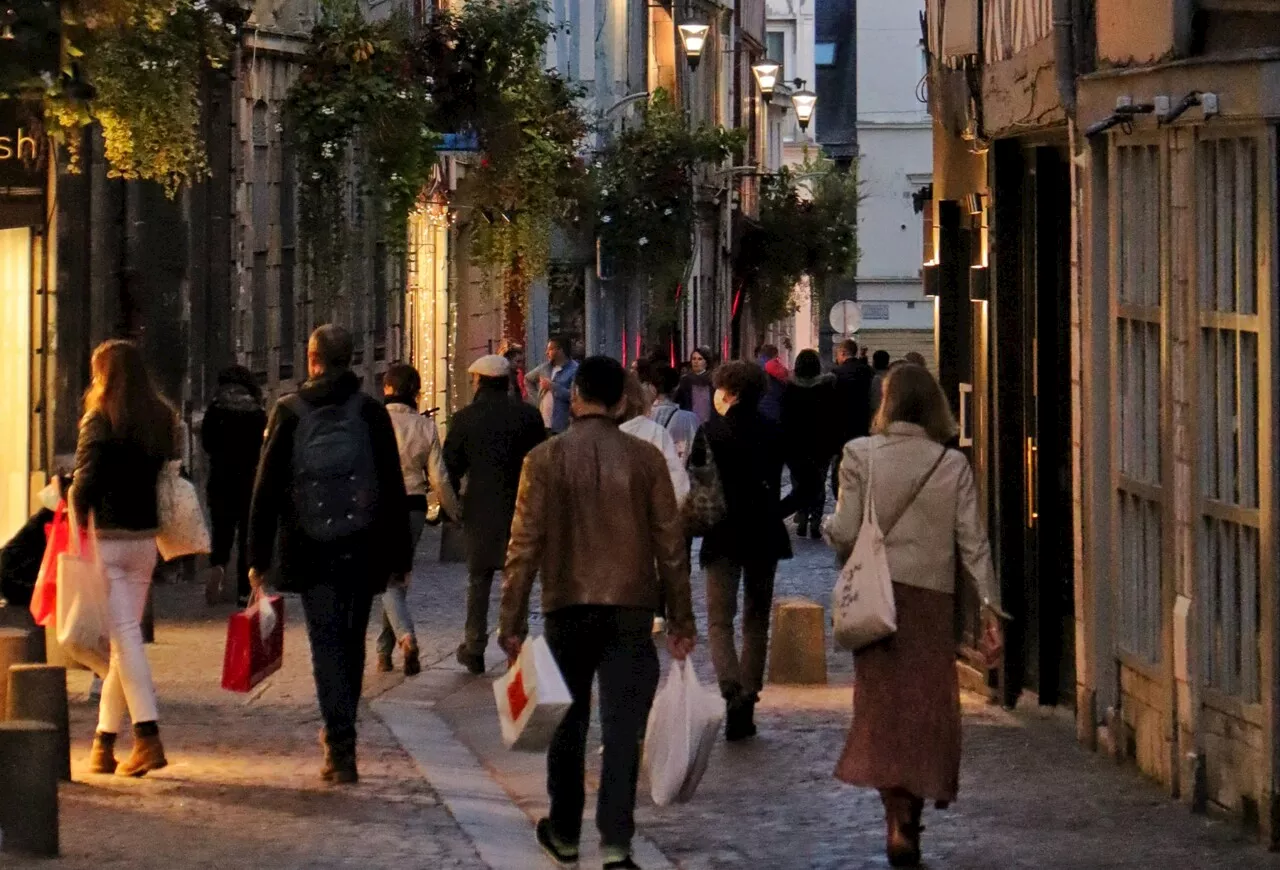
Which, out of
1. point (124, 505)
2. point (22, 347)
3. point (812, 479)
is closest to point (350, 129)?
point (22, 347)

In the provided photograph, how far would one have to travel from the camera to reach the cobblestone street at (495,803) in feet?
30.6

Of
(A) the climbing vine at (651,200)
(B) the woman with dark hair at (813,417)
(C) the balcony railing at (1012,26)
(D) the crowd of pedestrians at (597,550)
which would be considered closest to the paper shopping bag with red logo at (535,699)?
(D) the crowd of pedestrians at (597,550)

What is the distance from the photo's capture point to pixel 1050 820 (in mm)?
10367

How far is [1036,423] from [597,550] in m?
5.26

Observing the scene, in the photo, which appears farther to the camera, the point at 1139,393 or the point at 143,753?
the point at 1139,393

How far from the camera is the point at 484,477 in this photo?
49.3ft

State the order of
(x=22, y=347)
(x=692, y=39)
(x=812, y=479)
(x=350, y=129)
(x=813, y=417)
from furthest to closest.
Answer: (x=692, y=39) → (x=813, y=417) → (x=350, y=129) → (x=812, y=479) → (x=22, y=347)

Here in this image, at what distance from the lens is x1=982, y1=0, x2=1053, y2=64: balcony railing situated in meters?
13.2

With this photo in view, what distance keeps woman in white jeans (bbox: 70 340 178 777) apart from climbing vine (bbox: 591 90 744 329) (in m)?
27.3

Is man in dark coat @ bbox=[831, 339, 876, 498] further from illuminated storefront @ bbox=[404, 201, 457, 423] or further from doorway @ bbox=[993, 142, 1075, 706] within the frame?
doorway @ bbox=[993, 142, 1075, 706]

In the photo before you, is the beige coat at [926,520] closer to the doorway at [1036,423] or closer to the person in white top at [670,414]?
the doorway at [1036,423]

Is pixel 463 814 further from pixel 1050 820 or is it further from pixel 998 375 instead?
pixel 998 375

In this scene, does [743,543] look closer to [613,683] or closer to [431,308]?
[613,683]

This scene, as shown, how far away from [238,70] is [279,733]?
39.8ft
